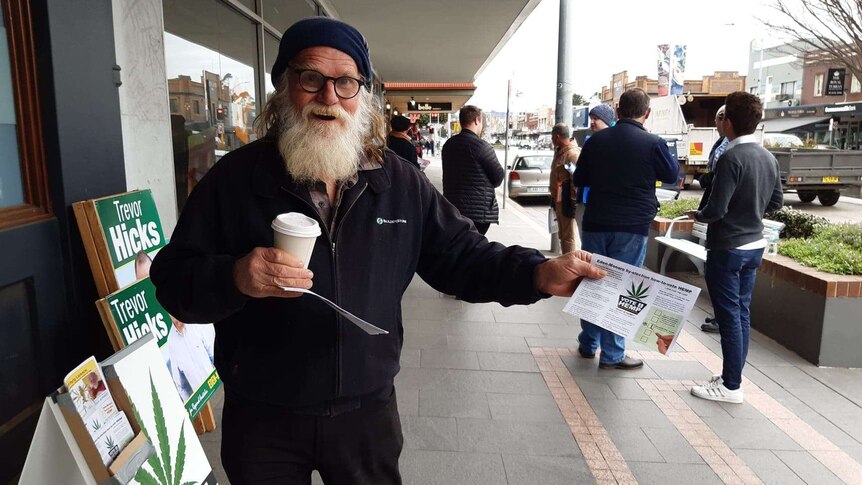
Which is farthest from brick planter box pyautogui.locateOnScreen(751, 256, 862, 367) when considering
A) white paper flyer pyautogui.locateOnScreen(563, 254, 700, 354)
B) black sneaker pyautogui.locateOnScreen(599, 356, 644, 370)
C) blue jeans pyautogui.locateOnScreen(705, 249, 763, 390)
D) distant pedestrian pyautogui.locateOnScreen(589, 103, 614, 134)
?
white paper flyer pyautogui.locateOnScreen(563, 254, 700, 354)

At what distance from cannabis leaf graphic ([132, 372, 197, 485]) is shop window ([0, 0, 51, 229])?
1040mm

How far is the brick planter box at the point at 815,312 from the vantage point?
14.8 ft

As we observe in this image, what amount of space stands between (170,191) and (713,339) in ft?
15.0

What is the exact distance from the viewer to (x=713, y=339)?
5.32 metres

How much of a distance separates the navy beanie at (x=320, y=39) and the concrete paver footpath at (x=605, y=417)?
219 cm

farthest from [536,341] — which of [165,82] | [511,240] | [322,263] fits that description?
[511,240]

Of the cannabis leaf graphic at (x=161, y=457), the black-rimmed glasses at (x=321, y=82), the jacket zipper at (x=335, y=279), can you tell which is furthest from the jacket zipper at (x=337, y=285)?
the cannabis leaf graphic at (x=161, y=457)

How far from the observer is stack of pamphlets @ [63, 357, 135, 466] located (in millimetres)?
1608

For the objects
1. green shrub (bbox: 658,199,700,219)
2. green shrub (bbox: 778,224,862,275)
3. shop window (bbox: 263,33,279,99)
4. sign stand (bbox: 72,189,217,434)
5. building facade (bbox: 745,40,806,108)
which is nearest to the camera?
sign stand (bbox: 72,189,217,434)

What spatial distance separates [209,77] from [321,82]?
352cm

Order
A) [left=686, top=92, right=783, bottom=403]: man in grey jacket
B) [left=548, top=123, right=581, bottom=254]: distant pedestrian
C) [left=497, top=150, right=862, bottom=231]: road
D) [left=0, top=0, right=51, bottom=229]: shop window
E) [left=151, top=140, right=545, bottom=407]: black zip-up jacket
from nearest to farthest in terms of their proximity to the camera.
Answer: [left=151, top=140, right=545, bottom=407]: black zip-up jacket < [left=0, top=0, right=51, bottom=229]: shop window < [left=686, top=92, right=783, bottom=403]: man in grey jacket < [left=548, top=123, right=581, bottom=254]: distant pedestrian < [left=497, top=150, right=862, bottom=231]: road

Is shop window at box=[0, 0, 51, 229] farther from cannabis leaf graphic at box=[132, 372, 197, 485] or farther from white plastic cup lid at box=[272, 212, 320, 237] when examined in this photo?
white plastic cup lid at box=[272, 212, 320, 237]

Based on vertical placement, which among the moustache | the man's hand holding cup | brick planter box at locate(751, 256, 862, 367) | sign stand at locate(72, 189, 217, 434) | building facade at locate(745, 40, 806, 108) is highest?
building facade at locate(745, 40, 806, 108)

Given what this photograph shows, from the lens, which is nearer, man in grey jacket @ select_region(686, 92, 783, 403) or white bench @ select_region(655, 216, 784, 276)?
man in grey jacket @ select_region(686, 92, 783, 403)
